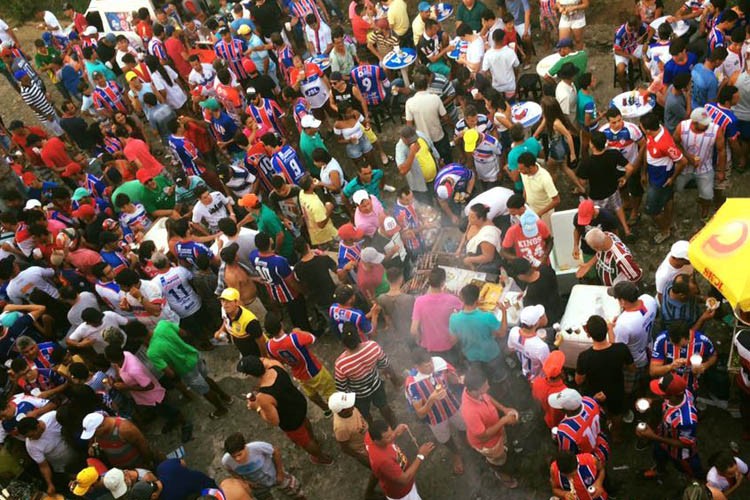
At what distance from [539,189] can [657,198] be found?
5.34 feet

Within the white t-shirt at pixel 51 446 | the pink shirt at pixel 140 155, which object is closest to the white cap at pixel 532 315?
the white t-shirt at pixel 51 446

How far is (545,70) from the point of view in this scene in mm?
10531

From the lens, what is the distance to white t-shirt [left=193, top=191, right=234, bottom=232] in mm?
9508

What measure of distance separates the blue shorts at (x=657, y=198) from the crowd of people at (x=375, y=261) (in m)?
0.05

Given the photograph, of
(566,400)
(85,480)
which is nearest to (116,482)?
(85,480)

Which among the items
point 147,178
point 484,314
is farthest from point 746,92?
point 147,178

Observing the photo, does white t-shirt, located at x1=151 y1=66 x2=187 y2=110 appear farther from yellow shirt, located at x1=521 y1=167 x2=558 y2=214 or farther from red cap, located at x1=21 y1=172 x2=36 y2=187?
yellow shirt, located at x1=521 y1=167 x2=558 y2=214

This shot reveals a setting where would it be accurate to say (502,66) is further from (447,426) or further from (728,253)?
(447,426)

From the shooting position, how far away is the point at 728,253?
6004 mm

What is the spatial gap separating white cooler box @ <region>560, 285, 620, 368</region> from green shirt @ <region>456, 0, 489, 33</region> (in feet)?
21.9

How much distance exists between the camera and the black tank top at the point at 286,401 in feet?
22.2

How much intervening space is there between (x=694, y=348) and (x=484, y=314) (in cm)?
199

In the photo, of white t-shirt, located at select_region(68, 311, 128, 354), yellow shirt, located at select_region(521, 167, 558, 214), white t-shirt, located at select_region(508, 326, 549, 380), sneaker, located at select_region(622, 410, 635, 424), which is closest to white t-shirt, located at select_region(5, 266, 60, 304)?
white t-shirt, located at select_region(68, 311, 128, 354)

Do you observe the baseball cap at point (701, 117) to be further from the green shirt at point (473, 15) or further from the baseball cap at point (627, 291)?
the green shirt at point (473, 15)
